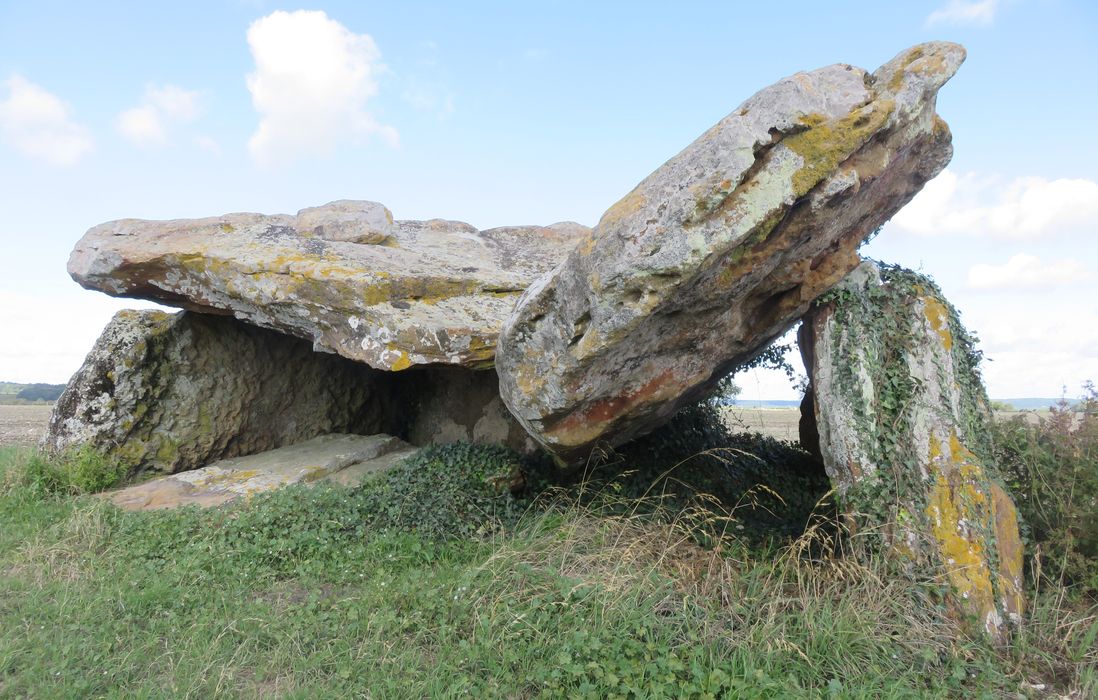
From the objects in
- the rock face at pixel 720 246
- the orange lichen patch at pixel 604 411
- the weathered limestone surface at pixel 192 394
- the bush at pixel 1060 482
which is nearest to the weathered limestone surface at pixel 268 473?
the weathered limestone surface at pixel 192 394

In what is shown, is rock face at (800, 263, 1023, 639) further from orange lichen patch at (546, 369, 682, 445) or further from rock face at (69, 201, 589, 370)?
rock face at (69, 201, 589, 370)

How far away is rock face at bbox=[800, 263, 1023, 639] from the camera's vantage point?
5082mm

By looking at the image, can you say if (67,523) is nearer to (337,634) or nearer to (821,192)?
(337,634)

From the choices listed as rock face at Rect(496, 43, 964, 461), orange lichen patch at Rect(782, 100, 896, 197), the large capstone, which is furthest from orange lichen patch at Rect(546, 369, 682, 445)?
the large capstone

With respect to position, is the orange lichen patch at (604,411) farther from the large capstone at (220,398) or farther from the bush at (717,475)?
the large capstone at (220,398)

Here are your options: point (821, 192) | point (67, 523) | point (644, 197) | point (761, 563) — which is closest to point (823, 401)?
point (761, 563)

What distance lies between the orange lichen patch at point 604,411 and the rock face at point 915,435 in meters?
1.23

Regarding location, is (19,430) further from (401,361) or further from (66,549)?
(401,361)

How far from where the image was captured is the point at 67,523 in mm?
6734

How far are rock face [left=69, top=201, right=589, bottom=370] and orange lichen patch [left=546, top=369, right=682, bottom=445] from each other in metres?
1.45

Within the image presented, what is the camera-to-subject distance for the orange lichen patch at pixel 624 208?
4812 millimetres

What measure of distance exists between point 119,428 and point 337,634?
195 inches

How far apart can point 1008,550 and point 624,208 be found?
3761 mm

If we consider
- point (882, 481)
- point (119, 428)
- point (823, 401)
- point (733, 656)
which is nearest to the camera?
point (733, 656)
